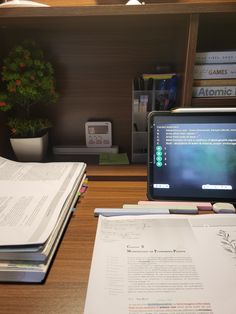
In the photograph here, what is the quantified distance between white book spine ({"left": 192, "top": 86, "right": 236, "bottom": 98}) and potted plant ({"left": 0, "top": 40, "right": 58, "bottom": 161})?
0.48 metres

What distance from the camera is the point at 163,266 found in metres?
0.45

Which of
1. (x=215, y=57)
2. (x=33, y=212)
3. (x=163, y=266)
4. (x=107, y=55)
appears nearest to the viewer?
(x=163, y=266)

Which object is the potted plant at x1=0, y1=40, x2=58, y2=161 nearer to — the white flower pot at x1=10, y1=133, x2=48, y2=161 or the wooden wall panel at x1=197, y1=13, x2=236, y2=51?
the white flower pot at x1=10, y1=133, x2=48, y2=161

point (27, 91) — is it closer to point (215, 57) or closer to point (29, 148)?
point (29, 148)

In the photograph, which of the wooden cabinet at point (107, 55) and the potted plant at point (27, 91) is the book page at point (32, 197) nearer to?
the potted plant at point (27, 91)

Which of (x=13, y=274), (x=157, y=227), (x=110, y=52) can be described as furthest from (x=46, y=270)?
(x=110, y=52)

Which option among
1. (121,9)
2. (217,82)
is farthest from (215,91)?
(121,9)

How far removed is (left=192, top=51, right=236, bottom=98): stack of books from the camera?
2.37 ft

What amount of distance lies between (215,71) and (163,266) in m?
0.55

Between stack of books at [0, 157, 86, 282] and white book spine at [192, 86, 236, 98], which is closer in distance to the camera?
stack of books at [0, 157, 86, 282]

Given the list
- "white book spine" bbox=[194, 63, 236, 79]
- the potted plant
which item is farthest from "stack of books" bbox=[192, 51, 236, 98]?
the potted plant

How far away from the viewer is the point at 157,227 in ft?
1.85

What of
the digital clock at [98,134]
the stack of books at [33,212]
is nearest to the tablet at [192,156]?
the stack of books at [33,212]

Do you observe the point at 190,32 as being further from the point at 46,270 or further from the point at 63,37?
the point at 46,270
